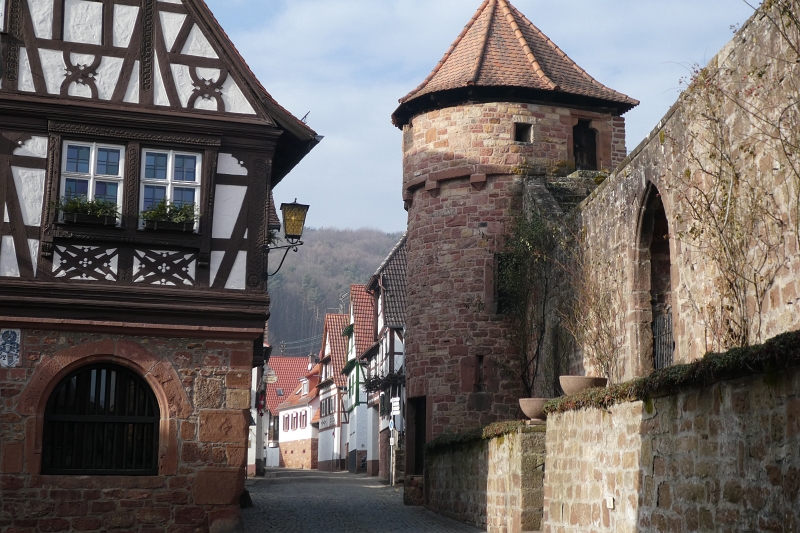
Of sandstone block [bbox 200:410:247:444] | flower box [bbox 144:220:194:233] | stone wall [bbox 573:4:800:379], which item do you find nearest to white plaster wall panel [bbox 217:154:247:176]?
flower box [bbox 144:220:194:233]

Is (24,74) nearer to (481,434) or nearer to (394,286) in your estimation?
(481,434)

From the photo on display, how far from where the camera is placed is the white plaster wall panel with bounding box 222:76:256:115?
1365 centimetres

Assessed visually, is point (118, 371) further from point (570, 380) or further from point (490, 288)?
point (490, 288)

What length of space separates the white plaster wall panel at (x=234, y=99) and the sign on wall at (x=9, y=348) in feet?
12.7

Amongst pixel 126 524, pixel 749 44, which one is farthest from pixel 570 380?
pixel 126 524

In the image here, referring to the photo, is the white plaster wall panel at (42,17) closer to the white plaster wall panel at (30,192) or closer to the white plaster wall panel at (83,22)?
the white plaster wall panel at (83,22)

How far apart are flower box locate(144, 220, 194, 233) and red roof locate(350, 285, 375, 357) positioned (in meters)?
27.3

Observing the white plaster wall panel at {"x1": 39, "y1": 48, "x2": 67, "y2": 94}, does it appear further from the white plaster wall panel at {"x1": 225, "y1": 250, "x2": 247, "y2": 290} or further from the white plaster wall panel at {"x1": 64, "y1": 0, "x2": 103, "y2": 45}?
the white plaster wall panel at {"x1": 225, "y1": 250, "x2": 247, "y2": 290}

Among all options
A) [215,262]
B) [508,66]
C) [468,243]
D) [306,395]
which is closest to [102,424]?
[215,262]

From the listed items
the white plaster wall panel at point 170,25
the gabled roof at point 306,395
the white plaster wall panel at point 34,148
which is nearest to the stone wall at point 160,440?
the white plaster wall panel at point 34,148

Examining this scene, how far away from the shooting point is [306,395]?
59562mm

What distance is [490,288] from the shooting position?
62.7ft

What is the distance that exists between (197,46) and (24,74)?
216 centimetres

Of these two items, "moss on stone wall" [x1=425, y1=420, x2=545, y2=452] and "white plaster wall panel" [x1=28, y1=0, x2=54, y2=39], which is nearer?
"moss on stone wall" [x1=425, y1=420, x2=545, y2=452]
